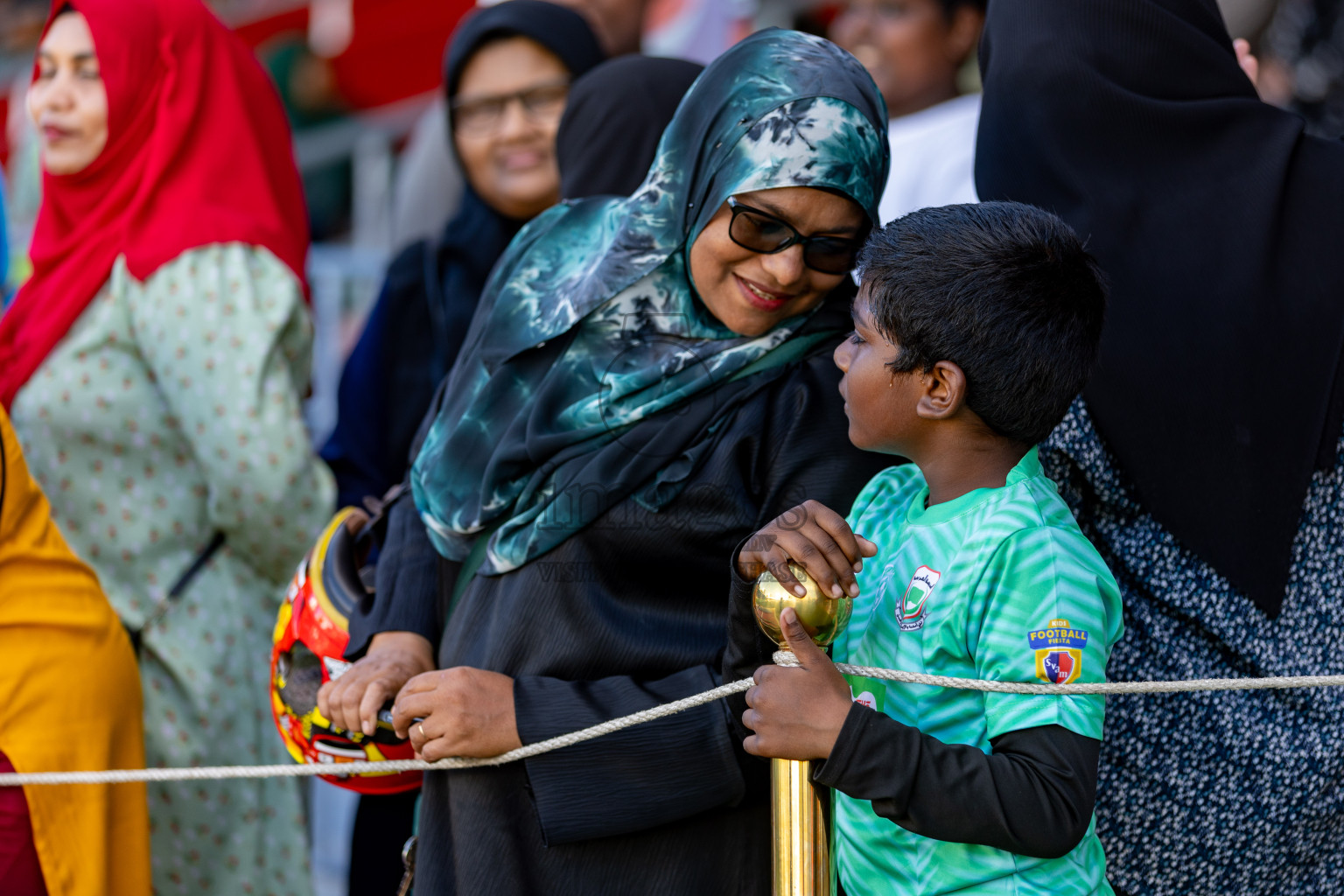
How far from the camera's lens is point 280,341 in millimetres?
2820

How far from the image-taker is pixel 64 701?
7.05 ft

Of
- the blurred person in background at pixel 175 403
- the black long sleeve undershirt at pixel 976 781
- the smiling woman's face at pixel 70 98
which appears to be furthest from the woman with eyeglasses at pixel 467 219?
the black long sleeve undershirt at pixel 976 781

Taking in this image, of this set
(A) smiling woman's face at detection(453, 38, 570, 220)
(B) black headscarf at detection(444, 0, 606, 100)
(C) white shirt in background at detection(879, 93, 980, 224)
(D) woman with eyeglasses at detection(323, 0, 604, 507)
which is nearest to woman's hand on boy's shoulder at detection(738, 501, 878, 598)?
(C) white shirt in background at detection(879, 93, 980, 224)

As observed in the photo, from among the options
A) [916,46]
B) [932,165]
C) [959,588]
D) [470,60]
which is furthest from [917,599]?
[916,46]

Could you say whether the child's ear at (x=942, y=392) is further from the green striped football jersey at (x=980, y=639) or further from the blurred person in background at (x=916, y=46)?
the blurred person in background at (x=916, y=46)

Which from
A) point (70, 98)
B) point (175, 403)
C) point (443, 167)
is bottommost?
point (443, 167)

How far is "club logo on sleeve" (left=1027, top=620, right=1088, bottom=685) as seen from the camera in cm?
138

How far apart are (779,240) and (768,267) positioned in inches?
1.6

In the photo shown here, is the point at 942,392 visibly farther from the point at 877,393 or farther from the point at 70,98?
the point at 70,98

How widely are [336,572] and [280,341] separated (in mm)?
873

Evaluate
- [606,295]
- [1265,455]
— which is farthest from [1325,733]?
[606,295]

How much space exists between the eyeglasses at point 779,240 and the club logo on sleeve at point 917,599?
51 cm

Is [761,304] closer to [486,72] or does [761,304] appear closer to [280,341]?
[280,341]

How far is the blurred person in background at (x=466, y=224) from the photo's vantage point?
3029 millimetres
